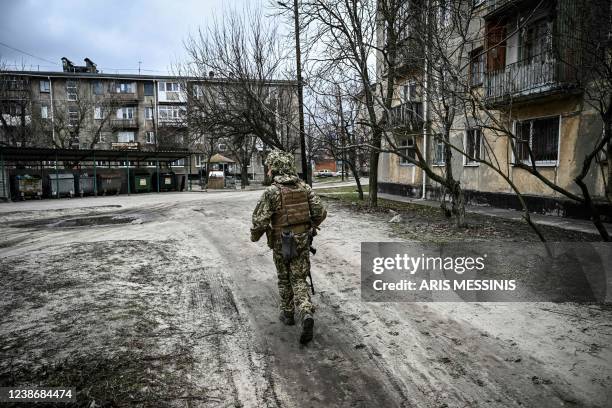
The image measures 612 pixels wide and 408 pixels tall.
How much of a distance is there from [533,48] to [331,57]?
272 inches

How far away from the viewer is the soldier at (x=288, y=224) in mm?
3932

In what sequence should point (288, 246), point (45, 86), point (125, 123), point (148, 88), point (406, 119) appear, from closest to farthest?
1. point (288, 246)
2. point (406, 119)
3. point (45, 86)
4. point (125, 123)
5. point (148, 88)

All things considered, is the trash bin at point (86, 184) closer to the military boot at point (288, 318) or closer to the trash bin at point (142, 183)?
the trash bin at point (142, 183)

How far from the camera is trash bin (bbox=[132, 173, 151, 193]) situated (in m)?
24.4

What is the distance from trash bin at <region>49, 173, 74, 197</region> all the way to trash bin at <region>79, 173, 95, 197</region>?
1.59ft

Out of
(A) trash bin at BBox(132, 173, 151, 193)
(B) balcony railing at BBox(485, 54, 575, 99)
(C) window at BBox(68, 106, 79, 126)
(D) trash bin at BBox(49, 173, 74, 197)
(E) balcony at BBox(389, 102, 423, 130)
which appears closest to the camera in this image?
(E) balcony at BBox(389, 102, 423, 130)

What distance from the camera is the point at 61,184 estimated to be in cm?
2114

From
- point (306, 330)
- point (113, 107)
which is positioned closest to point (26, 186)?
point (113, 107)

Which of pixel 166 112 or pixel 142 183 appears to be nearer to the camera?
pixel 142 183

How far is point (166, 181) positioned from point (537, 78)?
71.6ft

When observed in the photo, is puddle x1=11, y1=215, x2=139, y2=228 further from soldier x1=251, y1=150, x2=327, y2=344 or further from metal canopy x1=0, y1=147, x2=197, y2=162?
metal canopy x1=0, y1=147, x2=197, y2=162

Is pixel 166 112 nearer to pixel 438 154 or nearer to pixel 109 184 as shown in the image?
pixel 109 184

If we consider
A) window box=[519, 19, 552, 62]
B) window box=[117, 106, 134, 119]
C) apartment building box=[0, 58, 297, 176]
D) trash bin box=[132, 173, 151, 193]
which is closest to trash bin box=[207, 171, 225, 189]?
apartment building box=[0, 58, 297, 176]

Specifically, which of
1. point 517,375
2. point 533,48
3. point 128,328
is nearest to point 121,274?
point 128,328
